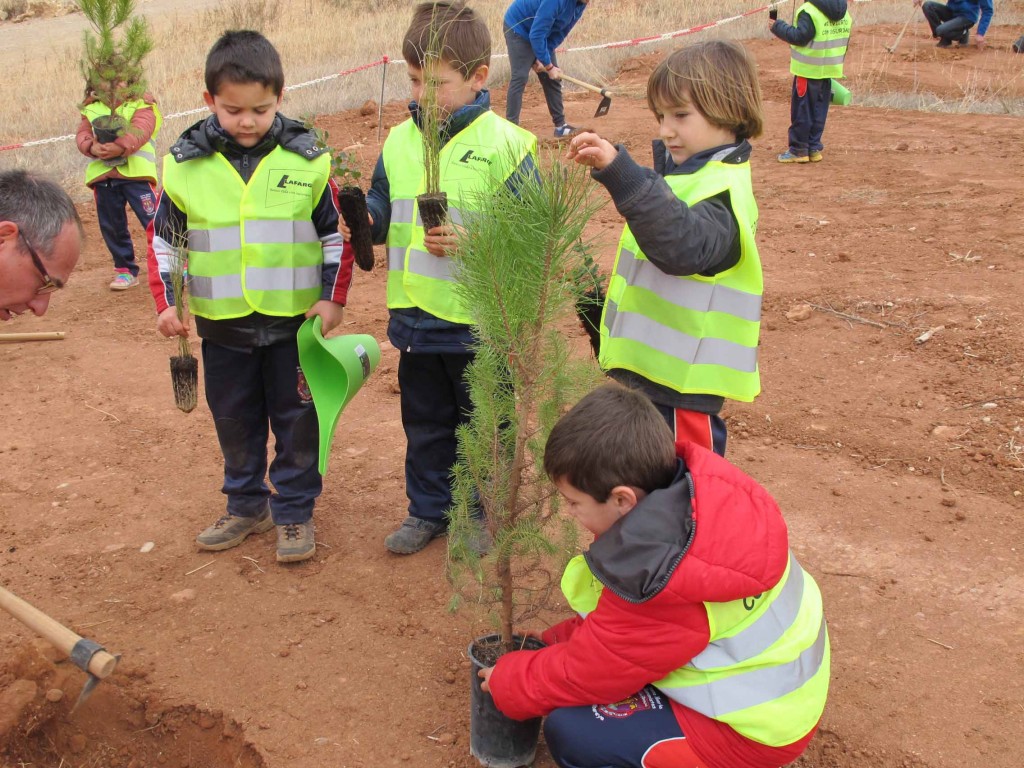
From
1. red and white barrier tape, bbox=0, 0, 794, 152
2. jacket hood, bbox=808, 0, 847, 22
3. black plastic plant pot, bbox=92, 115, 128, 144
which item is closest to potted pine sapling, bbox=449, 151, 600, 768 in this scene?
black plastic plant pot, bbox=92, 115, 128, 144

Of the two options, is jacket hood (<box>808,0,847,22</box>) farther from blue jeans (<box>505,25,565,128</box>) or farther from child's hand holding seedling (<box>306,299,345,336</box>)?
child's hand holding seedling (<box>306,299,345,336</box>)

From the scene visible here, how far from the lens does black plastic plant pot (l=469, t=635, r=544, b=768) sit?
97.8 inches

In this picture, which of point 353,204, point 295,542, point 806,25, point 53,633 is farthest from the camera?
point 806,25

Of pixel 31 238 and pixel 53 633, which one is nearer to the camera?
pixel 53 633

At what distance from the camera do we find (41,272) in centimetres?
260

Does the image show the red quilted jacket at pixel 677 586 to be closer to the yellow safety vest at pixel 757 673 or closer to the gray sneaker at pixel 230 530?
the yellow safety vest at pixel 757 673

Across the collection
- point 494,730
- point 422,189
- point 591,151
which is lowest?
point 494,730

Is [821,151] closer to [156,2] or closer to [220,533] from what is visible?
[220,533]

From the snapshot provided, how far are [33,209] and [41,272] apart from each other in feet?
0.55

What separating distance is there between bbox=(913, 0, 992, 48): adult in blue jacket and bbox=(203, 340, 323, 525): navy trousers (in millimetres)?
17093

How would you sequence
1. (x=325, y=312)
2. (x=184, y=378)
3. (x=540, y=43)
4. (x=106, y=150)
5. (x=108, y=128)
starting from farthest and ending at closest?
(x=540, y=43) < (x=106, y=150) < (x=108, y=128) < (x=184, y=378) < (x=325, y=312)

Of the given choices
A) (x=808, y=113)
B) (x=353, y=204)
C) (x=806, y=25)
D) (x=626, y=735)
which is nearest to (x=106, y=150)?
(x=353, y=204)

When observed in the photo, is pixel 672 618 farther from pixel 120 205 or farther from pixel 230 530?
pixel 120 205

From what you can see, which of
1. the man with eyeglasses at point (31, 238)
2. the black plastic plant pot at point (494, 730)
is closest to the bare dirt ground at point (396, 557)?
the black plastic plant pot at point (494, 730)
